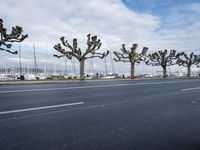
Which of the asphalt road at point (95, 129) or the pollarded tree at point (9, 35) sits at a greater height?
the pollarded tree at point (9, 35)

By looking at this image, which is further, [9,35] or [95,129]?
[9,35]

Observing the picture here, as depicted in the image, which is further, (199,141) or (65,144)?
(199,141)

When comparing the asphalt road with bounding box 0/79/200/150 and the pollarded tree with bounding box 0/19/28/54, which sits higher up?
the pollarded tree with bounding box 0/19/28/54

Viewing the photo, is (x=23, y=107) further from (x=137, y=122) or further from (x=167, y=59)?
(x=167, y=59)

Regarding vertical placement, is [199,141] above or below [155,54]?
below

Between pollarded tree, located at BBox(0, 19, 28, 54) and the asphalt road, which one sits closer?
the asphalt road

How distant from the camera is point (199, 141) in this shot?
12.3 ft

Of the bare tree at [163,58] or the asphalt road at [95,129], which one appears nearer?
the asphalt road at [95,129]

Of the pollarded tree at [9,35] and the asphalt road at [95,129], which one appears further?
the pollarded tree at [9,35]

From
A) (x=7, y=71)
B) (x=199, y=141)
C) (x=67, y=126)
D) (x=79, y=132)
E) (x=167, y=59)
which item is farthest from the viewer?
(x=167, y=59)

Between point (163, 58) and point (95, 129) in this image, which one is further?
point (163, 58)

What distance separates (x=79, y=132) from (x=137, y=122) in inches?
61.6

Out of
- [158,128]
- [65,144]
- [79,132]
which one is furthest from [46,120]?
[158,128]

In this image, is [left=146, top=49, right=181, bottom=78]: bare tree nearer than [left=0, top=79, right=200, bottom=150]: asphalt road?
No
